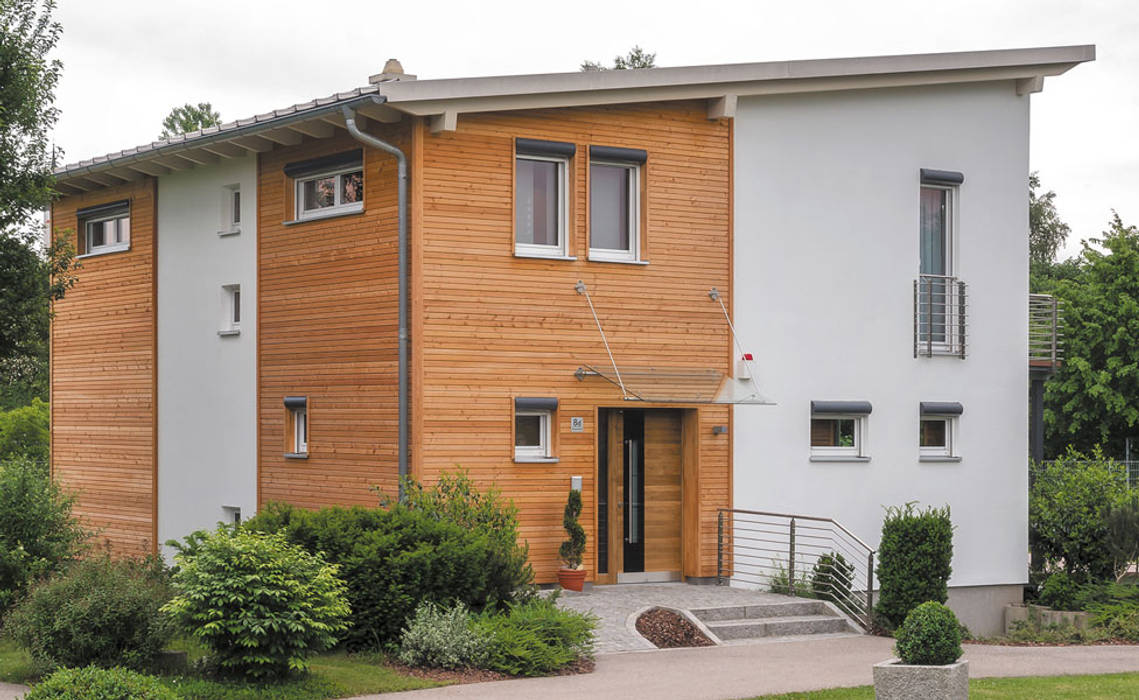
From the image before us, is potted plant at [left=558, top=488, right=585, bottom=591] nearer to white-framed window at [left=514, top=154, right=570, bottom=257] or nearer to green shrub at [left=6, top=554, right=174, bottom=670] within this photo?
white-framed window at [left=514, top=154, right=570, bottom=257]

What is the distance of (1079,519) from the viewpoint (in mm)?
21047

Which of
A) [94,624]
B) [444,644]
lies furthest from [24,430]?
[444,644]

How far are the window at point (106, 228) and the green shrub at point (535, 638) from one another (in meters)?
11.1

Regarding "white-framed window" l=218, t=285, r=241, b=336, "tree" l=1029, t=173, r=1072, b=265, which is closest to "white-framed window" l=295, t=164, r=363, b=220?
"white-framed window" l=218, t=285, r=241, b=336

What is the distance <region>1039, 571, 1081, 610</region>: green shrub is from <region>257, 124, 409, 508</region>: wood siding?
987 centimetres

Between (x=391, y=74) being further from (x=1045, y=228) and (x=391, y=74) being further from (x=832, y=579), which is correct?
(x=1045, y=228)

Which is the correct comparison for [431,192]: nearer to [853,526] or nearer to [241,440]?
[241,440]

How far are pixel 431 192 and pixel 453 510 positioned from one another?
150 inches

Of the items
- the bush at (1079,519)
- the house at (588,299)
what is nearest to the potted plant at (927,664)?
the house at (588,299)

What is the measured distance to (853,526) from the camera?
779 inches

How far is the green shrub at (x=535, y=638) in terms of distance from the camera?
1337cm

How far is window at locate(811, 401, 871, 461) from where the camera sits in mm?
19609

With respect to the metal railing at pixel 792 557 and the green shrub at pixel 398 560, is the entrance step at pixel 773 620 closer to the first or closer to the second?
the metal railing at pixel 792 557

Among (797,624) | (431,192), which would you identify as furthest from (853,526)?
(431,192)
